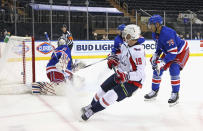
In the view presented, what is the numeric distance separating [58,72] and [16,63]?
103 cm

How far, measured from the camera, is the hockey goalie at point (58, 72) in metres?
3.55

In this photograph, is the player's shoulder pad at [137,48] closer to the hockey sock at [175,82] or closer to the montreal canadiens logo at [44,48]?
the hockey sock at [175,82]

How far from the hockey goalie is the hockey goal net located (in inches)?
13.9

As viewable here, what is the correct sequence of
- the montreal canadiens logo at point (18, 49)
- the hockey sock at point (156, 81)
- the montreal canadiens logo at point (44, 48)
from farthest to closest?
the montreal canadiens logo at point (44, 48)
the montreal canadiens logo at point (18, 49)
the hockey sock at point (156, 81)

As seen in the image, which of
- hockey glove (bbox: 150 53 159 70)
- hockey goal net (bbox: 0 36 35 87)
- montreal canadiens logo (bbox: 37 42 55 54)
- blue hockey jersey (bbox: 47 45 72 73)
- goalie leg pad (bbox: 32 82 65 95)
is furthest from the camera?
montreal canadiens logo (bbox: 37 42 55 54)

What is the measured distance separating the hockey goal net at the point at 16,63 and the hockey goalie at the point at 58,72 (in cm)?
35

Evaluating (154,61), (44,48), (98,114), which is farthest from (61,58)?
(44,48)

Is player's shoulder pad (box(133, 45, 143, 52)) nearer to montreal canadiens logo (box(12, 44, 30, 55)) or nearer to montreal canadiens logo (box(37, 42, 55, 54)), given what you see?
montreal canadiens logo (box(12, 44, 30, 55))

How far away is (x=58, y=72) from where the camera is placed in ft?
11.8

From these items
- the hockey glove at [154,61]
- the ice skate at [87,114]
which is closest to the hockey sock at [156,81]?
the hockey glove at [154,61]

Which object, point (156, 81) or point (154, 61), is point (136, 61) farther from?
point (156, 81)

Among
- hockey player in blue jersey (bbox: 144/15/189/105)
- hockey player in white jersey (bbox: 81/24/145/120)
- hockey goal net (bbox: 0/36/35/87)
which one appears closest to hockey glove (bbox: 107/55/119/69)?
hockey player in white jersey (bbox: 81/24/145/120)

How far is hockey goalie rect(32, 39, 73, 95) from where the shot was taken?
3554 mm

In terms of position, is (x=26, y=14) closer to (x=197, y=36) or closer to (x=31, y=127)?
(x=197, y=36)
